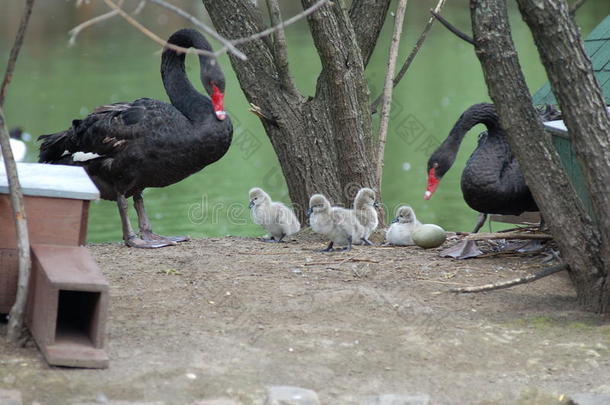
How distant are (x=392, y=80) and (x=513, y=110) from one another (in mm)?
2666

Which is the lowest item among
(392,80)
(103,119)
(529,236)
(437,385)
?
(437,385)

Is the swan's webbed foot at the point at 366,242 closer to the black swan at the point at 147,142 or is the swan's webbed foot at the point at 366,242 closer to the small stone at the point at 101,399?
the black swan at the point at 147,142

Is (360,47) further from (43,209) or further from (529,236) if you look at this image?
(43,209)

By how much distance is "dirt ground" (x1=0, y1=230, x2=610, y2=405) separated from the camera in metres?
3.72

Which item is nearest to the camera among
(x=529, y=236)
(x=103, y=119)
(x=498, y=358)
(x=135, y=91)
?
(x=498, y=358)

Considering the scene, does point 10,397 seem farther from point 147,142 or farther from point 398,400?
point 147,142

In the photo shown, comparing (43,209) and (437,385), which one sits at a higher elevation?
(43,209)

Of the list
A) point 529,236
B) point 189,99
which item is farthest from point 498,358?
point 189,99

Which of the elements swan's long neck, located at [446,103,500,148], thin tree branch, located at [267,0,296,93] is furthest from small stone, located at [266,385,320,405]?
swan's long neck, located at [446,103,500,148]

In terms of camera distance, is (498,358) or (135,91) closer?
(498,358)

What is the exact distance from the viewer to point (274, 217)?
652 cm

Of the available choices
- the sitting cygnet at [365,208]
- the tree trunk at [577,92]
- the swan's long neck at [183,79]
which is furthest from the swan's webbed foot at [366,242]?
the tree trunk at [577,92]

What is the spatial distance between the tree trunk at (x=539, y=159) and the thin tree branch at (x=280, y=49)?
1942 millimetres

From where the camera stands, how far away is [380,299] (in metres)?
4.80
